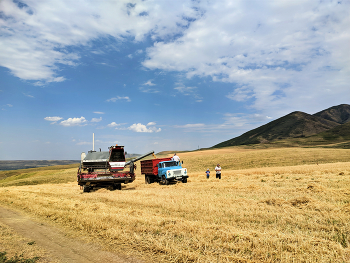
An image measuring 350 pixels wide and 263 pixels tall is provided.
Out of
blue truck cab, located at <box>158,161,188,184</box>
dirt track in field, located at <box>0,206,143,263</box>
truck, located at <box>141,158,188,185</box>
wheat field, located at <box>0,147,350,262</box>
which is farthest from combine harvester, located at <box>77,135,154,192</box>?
dirt track in field, located at <box>0,206,143,263</box>

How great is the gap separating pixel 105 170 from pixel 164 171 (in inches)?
247

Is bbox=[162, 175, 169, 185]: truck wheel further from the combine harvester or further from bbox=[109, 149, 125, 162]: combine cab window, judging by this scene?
bbox=[109, 149, 125, 162]: combine cab window

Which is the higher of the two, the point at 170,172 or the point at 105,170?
the point at 105,170

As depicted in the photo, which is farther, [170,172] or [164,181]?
[164,181]

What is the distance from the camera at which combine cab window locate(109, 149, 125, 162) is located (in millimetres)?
20406

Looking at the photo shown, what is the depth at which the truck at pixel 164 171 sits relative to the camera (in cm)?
2286

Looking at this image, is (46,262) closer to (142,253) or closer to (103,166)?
(142,253)

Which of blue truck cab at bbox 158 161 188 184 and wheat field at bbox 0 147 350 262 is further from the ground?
blue truck cab at bbox 158 161 188 184

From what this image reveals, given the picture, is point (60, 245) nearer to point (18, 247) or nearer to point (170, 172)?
point (18, 247)

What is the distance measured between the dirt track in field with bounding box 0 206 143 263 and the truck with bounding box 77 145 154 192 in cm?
847

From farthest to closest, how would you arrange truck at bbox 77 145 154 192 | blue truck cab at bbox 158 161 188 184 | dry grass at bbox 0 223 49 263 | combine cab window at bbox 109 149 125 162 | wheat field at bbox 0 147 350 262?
blue truck cab at bbox 158 161 188 184 < combine cab window at bbox 109 149 125 162 < truck at bbox 77 145 154 192 < dry grass at bbox 0 223 49 263 < wheat field at bbox 0 147 350 262

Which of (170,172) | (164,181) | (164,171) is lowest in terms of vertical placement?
(164,181)

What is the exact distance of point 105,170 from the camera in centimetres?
1909

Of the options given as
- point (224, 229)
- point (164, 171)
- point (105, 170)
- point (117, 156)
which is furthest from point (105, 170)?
point (224, 229)
